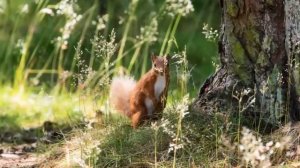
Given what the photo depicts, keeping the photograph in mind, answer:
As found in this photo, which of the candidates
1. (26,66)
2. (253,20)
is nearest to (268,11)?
(253,20)

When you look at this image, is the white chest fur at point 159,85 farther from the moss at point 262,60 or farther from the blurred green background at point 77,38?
the blurred green background at point 77,38

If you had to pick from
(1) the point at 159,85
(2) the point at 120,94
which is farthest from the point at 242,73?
(2) the point at 120,94

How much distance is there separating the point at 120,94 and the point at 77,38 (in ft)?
9.10

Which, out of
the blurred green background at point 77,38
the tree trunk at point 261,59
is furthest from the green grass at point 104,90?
the tree trunk at point 261,59

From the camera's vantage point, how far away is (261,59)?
3822 millimetres

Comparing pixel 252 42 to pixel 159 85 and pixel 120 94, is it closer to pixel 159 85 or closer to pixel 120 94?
pixel 159 85

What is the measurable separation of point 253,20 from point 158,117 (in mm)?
733

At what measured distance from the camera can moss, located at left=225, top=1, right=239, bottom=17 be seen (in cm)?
389

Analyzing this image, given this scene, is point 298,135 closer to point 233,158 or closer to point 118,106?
point 233,158

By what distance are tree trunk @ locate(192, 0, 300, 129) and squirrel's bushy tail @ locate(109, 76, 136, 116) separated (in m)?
0.47

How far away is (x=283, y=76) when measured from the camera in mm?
3754

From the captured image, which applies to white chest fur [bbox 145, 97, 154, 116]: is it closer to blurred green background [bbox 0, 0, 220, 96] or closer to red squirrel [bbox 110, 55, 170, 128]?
red squirrel [bbox 110, 55, 170, 128]

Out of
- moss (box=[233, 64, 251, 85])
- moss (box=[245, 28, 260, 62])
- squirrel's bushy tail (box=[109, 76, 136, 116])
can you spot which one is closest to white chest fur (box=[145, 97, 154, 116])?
squirrel's bushy tail (box=[109, 76, 136, 116])

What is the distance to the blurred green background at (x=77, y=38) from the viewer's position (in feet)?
21.1
